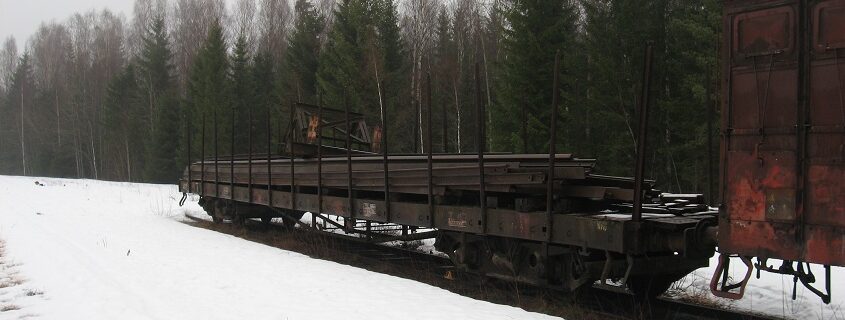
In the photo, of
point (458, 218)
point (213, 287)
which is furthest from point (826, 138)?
point (213, 287)

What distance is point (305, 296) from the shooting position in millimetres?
6980

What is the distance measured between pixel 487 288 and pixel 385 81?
20.5 meters

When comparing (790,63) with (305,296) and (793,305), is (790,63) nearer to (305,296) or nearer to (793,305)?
(793,305)

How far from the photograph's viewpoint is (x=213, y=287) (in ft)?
24.6

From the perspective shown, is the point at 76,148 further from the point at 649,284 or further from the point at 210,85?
the point at 649,284

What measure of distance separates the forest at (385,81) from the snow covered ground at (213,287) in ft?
7.12

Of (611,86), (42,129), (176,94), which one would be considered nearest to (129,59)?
(42,129)

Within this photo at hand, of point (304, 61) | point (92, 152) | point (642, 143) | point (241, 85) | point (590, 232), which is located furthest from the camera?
point (92, 152)

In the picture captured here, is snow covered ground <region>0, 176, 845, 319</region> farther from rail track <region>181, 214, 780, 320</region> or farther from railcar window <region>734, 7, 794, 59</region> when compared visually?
railcar window <region>734, 7, 794, 59</region>

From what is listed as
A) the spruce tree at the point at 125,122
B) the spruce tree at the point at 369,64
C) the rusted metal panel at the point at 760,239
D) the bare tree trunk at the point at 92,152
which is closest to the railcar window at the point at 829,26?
the rusted metal panel at the point at 760,239

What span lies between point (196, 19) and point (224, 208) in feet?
150

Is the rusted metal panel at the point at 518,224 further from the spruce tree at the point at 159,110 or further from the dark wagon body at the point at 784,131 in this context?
the spruce tree at the point at 159,110

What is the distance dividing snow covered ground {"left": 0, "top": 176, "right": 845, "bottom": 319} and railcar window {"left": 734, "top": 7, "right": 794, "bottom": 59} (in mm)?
3076

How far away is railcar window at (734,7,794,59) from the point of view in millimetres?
4613
